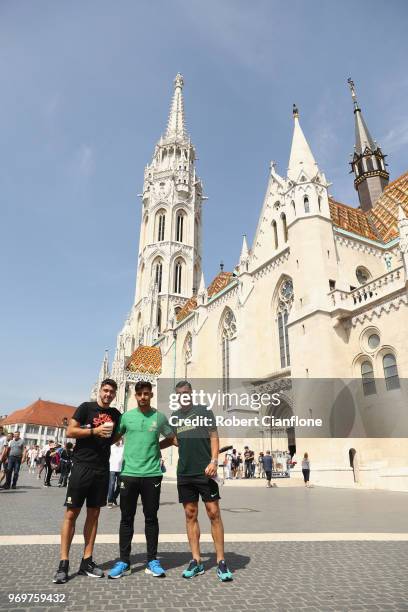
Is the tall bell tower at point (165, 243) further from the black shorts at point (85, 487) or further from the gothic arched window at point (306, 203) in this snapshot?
the black shorts at point (85, 487)

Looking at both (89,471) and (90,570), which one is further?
(89,471)

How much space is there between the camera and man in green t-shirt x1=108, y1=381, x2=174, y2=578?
3645 millimetres

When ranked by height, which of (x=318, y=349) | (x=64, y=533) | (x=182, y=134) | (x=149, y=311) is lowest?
(x=64, y=533)

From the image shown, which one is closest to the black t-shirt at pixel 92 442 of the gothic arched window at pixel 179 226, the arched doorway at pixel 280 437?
the arched doorway at pixel 280 437

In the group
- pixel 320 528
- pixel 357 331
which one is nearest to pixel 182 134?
pixel 357 331

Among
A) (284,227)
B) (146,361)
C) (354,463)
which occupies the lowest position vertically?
(354,463)

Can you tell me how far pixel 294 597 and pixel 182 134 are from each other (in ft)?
214

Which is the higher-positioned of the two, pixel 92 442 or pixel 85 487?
pixel 92 442

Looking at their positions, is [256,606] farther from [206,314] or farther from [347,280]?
[206,314]

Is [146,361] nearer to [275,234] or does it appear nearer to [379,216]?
[275,234]

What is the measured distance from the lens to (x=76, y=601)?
2.88 m

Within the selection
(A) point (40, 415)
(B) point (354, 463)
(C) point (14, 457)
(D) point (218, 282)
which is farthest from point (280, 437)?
(A) point (40, 415)

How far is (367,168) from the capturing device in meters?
34.2

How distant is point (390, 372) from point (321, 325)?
3562 mm
